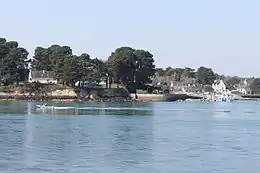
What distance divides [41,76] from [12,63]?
11134mm

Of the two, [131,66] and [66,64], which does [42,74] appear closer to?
[66,64]

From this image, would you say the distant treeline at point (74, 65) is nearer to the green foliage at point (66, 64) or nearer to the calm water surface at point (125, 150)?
the green foliage at point (66, 64)

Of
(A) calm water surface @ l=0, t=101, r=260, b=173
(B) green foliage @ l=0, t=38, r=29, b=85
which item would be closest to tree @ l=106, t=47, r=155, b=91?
(B) green foliage @ l=0, t=38, r=29, b=85

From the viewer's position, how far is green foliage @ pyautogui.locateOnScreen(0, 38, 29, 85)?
121219 millimetres

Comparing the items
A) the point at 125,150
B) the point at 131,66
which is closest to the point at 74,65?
the point at 131,66

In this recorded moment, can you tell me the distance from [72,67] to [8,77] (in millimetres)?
13149

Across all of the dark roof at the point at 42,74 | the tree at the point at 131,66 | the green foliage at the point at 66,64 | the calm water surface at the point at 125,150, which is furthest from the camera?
the tree at the point at 131,66

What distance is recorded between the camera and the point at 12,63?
121812mm

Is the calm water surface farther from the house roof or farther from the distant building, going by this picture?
the house roof

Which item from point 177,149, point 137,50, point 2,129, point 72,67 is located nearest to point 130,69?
point 137,50

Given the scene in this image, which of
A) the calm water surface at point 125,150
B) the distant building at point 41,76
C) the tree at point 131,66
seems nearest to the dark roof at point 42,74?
Result: the distant building at point 41,76

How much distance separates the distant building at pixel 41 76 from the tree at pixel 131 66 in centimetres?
1200

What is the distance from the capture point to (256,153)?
30766 millimetres

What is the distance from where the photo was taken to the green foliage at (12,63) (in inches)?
4772
